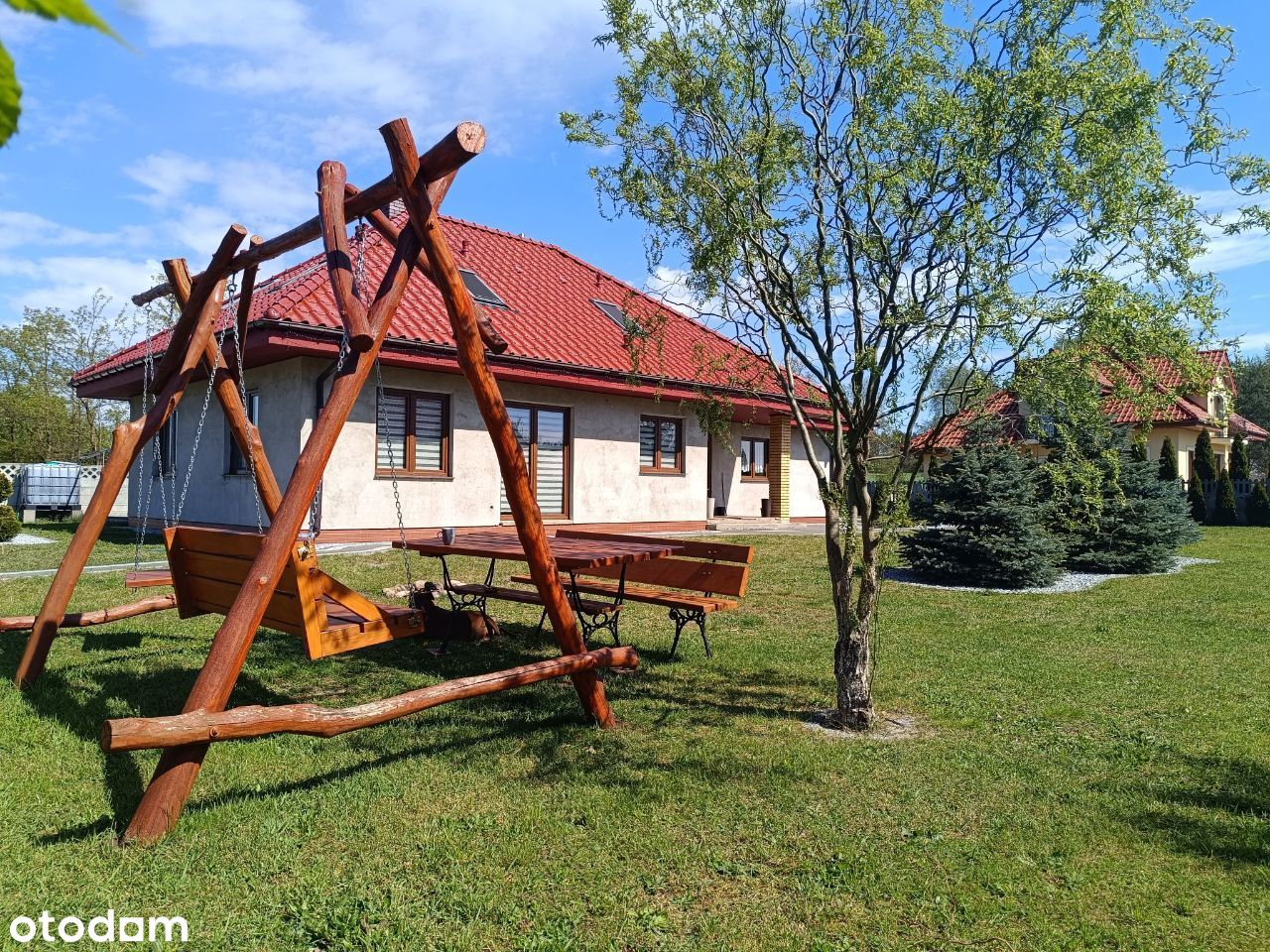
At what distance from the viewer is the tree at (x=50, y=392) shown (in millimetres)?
31594

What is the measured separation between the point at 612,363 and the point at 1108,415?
12126mm

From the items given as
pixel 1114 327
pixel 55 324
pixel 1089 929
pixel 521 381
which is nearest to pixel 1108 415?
pixel 1114 327

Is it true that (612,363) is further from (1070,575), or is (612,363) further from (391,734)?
(391,734)

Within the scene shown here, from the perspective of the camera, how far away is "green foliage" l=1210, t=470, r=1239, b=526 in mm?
27531

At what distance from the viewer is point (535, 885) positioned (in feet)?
10.6

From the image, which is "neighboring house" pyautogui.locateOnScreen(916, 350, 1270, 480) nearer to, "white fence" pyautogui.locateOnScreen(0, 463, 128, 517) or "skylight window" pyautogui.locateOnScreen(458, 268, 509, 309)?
"skylight window" pyautogui.locateOnScreen(458, 268, 509, 309)

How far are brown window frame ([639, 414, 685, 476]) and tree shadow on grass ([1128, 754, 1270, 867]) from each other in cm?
1343

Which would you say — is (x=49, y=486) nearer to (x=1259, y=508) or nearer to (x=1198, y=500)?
(x=1198, y=500)

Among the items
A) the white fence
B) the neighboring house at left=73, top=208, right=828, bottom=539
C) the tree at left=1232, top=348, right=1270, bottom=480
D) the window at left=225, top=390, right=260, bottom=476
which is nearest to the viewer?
the neighboring house at left=73, top=208, right=828, bottom=539

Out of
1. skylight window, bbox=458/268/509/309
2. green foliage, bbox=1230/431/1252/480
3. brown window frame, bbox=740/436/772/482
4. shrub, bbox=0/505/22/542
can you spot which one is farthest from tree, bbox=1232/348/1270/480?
shrub, bbox=0/505/22/542

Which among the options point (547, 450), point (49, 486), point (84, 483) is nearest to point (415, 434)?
point (547, 450)

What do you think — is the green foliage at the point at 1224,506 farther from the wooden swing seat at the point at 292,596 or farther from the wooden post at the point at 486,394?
the wooden swing seat at the point at 292,596

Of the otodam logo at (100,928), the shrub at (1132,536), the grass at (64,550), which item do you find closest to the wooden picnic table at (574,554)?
the otodam logo at (100,928)

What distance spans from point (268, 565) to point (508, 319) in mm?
12784
